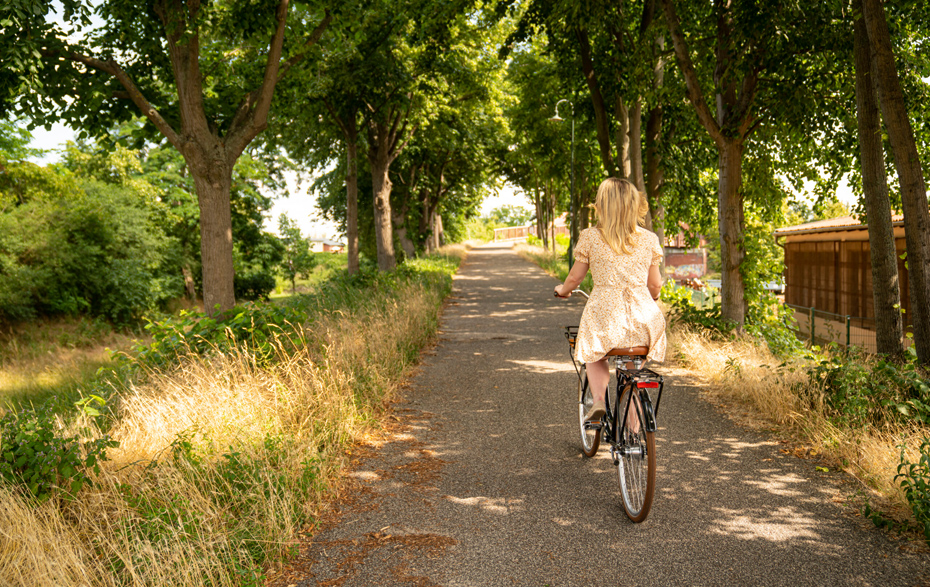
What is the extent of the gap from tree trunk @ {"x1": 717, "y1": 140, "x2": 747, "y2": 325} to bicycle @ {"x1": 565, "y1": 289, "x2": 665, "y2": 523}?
6230mm

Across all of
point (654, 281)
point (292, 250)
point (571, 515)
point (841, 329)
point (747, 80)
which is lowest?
point (841, 329)

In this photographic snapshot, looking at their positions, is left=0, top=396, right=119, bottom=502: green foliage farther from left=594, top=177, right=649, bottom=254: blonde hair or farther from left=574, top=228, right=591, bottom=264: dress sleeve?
left=594, top=177, right=649, bottom=254: blonde hair

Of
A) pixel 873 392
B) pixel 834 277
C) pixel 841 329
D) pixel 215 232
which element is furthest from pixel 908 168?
pixel 834 277

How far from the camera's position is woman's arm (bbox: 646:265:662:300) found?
14.0ft

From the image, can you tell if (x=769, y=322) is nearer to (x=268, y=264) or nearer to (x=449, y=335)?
(x=449, y=335)

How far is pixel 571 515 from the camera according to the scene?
13.6ft

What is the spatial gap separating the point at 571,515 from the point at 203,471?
2.48 m

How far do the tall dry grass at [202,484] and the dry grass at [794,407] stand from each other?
3880mm

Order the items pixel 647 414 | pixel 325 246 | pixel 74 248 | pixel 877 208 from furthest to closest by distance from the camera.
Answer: pixel 325 246 → pixel 74 248 → pixel 877 208 → pixel 647 414

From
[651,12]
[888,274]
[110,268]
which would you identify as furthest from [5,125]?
[888,274]

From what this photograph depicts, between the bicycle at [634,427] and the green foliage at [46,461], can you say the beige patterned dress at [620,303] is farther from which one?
the green foliage at [46,461]

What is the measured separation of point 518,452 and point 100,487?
3154 mm

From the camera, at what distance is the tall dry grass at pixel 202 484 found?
328cm

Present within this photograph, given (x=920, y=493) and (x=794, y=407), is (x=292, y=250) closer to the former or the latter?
(x=794, y=407)
